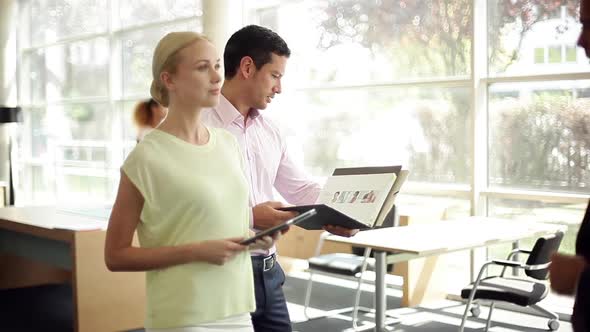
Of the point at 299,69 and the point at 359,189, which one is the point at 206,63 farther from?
the point at 299,69

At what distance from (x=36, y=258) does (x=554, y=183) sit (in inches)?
152

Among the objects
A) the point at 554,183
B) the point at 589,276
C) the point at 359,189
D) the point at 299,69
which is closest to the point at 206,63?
the point at 359,189

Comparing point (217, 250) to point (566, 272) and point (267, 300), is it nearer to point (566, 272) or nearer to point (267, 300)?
point (267, 300)

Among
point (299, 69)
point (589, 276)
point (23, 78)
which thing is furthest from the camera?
point (23, 78)

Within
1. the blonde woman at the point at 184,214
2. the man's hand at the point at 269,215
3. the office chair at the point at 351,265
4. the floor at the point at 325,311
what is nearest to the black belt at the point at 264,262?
the man's hand at the point at 269,215

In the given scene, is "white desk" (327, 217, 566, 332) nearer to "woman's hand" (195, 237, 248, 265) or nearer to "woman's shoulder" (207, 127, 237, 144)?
"woman's shoulder" (207, 127, 237, 144)

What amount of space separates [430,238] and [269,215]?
8.92 ft

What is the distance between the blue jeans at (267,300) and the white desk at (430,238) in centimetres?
198

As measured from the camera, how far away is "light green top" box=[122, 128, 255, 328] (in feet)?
5.83

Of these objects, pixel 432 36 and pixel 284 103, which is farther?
pixel 284 103

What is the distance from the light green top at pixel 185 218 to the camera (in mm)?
1778

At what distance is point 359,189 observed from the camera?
2342mm

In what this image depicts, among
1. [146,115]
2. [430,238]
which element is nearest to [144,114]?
[146,115]

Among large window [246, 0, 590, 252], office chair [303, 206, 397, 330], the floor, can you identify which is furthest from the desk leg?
large window [246, 0, 590, 252]
